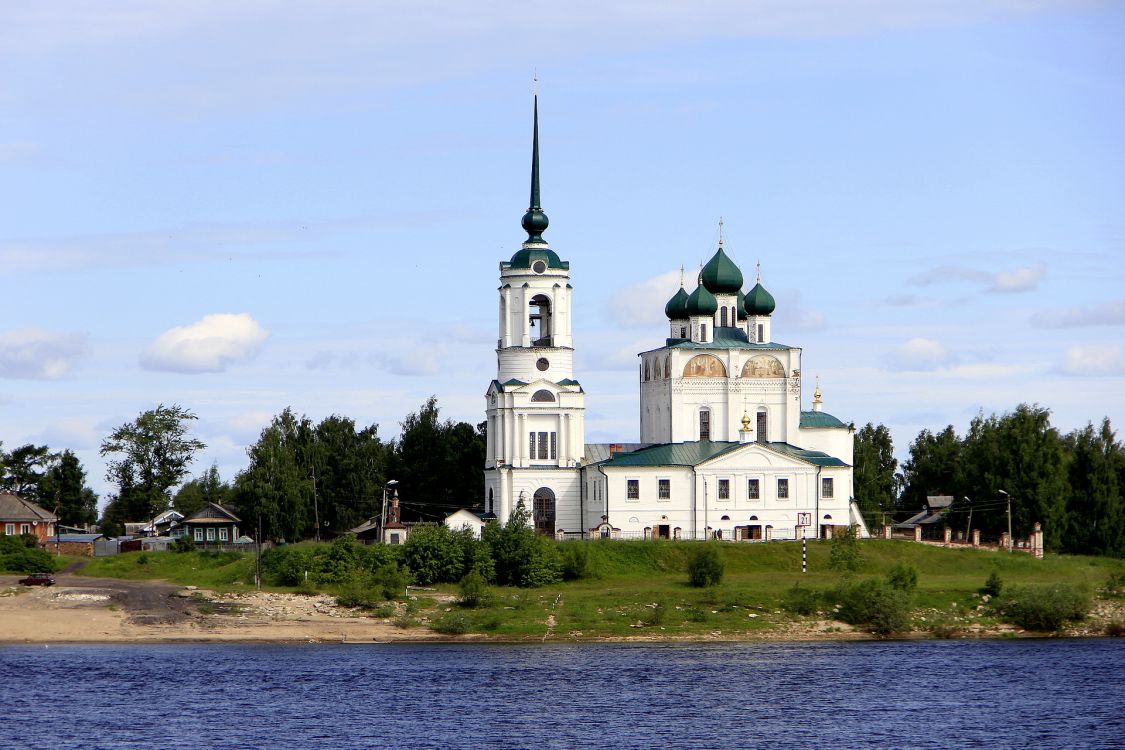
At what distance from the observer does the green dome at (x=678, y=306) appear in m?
86.8

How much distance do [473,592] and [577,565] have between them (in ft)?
Answer: 20.2

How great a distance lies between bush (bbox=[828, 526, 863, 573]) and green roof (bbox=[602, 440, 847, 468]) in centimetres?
682

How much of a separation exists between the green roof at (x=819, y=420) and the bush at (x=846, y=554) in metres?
10.7

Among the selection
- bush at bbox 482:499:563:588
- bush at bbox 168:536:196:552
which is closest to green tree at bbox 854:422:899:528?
bush at bbox 482:499:563:588

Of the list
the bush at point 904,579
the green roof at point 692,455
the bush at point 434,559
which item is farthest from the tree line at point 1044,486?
the bush at point 434,559

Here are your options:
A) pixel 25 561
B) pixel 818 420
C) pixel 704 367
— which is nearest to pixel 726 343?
pixel 704 367

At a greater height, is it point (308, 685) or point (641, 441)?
point (641, 441)

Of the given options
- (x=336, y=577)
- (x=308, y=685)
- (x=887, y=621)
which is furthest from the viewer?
(x=336, y=577)

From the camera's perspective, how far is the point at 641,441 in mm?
88188

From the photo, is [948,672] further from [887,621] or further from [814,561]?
[814,561]

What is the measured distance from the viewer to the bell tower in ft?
272

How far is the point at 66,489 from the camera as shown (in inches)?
4242

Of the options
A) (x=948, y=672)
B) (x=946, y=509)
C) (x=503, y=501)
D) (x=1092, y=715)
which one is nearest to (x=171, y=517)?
(x=503, y=501)

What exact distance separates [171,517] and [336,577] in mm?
29077
